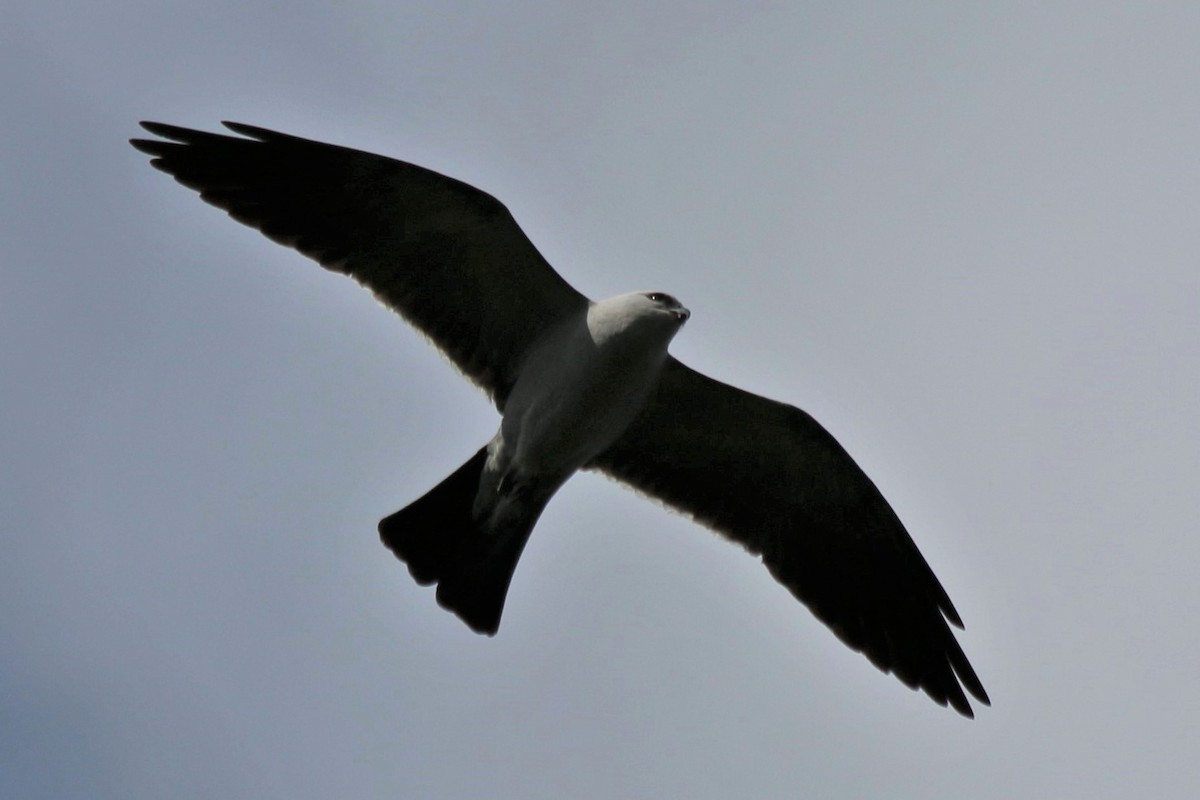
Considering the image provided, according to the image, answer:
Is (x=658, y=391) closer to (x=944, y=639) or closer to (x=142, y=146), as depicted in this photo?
(x=944, y=639)

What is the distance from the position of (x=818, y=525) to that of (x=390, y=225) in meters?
4.06

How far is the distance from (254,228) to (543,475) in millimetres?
2722

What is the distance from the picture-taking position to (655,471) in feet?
36.8

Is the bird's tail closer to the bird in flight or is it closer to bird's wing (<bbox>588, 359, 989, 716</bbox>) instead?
the bird in flight

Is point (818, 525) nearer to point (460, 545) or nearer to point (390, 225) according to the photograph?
point (460, 545)

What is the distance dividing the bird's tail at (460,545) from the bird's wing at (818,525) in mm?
1017

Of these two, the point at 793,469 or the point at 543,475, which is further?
the point at 793,469

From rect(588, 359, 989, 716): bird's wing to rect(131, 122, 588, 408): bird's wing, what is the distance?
53.6 inches

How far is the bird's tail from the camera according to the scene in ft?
34.7

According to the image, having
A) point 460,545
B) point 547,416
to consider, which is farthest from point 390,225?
point 460,545

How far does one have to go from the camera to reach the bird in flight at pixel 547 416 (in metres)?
10.1

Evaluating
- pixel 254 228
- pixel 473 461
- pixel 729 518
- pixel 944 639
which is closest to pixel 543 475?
pixel 473 461

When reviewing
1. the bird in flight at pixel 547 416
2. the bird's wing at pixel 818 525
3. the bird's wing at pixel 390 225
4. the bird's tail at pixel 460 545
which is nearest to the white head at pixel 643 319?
the bird in flight at pixel 547 416

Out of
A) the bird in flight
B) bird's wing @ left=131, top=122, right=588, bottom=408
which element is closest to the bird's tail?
the bird in flight
